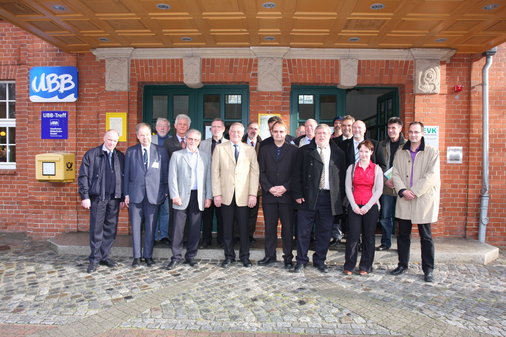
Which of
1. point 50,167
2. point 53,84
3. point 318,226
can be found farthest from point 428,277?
point 53,84

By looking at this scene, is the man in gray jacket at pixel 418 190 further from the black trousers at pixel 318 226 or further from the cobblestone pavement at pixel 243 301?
the black trousers at pixel 318 226

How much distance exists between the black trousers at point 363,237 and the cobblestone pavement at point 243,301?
0.20 metres

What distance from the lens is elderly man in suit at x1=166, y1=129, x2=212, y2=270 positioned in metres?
5.37

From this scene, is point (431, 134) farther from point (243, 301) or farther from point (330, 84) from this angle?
point (243, 301)

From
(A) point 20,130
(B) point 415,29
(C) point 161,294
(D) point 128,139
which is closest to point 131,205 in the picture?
(C) point 161,294

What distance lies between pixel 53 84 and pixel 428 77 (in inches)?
270

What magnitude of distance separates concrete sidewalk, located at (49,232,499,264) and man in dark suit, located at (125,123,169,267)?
18.6 inches

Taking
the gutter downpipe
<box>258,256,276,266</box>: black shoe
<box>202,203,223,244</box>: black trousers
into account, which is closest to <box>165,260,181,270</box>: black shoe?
<box>202,203,223,244</box>: black trousers

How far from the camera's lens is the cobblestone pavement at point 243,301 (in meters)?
3.57

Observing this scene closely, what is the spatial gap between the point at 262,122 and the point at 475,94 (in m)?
3.90

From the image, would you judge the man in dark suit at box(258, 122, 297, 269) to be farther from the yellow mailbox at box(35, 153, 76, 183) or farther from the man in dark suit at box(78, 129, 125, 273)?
the yellow mailbox at box(35, 153, 76, 183)

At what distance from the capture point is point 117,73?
6988 mm

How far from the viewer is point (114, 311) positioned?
390 centimetres

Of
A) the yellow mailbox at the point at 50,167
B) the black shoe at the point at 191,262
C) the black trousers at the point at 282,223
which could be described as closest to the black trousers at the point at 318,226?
the black trousers at the point at 282,223
